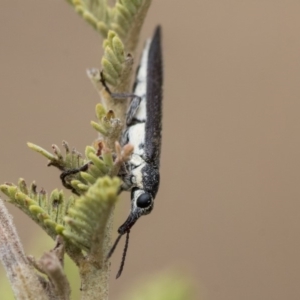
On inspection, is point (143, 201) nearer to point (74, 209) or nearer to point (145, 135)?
point (145, 135)

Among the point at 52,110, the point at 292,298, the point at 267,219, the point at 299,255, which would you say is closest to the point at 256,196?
the point at 267,219

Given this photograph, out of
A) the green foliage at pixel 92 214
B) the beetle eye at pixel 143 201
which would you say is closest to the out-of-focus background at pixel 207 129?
the beetle eye at pixel 143 201

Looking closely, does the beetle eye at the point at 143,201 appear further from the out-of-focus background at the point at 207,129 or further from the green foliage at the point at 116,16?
the out-of-focus background at the point at 207,129

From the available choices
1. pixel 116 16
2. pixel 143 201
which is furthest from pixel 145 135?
pixel 116 16

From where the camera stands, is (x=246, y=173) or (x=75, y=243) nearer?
(x=75, y=243)

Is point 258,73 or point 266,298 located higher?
point 258,73

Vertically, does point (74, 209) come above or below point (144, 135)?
above

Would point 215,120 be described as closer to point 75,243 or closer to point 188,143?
point 188,143

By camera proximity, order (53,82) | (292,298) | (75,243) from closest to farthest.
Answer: (75,243), (292,298), (53,82)
